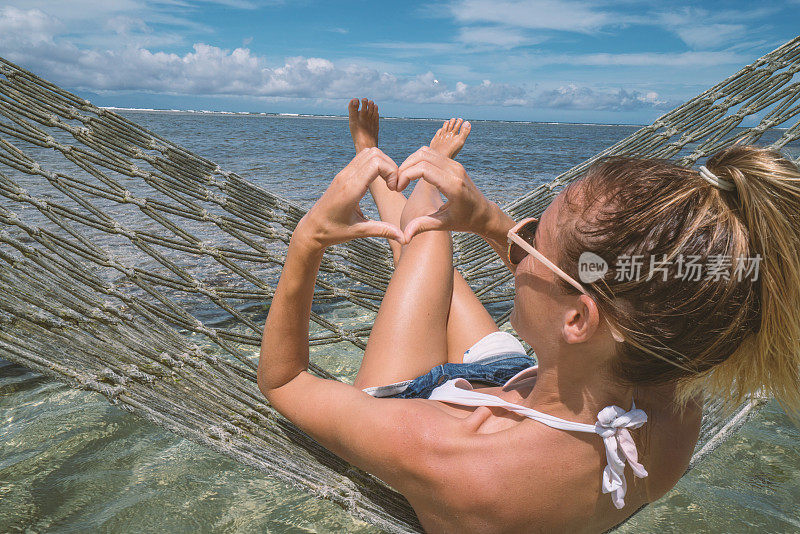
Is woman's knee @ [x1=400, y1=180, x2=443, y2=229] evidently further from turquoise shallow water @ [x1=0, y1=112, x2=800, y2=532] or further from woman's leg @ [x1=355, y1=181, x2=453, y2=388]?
turquoise shallow water @ [x1=0, y1=112, x2=800, y2=532]

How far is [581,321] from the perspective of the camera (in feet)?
2.96

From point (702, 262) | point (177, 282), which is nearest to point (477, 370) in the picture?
point (702, 262)

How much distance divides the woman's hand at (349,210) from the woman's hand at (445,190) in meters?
0.03

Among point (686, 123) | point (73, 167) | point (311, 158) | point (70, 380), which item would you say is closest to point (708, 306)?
point (70, 380)

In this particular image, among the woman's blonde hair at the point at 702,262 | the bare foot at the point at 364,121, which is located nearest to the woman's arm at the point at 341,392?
the woman's blonde hair at the point at 702,262

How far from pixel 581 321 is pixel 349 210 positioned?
43cm

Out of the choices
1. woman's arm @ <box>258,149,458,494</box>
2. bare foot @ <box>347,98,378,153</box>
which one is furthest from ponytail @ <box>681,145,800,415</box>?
bare foot @ <box>347,98,378,153</box>

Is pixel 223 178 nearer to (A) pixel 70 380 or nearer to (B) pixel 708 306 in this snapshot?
(A) pixel 70 380

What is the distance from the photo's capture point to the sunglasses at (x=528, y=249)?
2.92 feet

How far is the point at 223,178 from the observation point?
255cm

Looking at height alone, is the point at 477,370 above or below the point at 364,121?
below

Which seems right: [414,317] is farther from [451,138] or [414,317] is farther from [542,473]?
[451,138]

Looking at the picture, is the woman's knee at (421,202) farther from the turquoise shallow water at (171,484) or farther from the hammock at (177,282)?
the turquoise shallow water at (171,484)

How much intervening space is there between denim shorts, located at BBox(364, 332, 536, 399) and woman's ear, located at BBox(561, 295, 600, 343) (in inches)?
19.5
